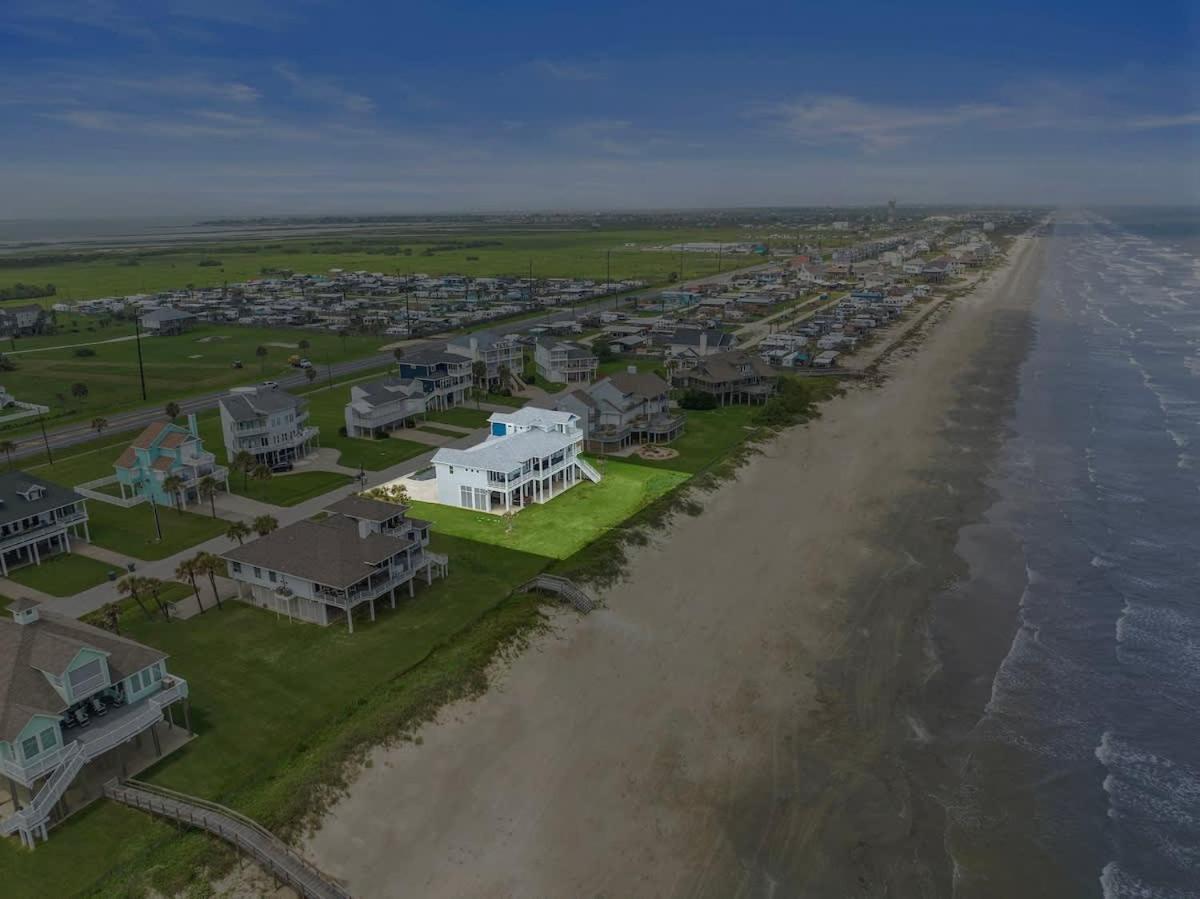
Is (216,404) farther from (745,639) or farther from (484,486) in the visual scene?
(745,639)

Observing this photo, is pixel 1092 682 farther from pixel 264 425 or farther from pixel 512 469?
pixel 264 425

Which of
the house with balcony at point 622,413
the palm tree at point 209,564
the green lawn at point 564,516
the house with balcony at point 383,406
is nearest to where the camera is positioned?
the palm tree at point 209,564

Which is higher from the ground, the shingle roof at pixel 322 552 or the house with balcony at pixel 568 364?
the house with balcony at pixel 568 364

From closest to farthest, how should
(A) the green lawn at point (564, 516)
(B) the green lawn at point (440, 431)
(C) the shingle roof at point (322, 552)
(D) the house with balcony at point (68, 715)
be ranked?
(D) the house with balcony at point (68, 715)
(C) the shingle roof at point (322, 552)
(A) the green lawn at point (564, 516)
(B) the green lawn at point (440, 431)

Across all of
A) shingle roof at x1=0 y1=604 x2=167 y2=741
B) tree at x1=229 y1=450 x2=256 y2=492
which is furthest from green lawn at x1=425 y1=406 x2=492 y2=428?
shingle roof at x1=0 y1=604 x2=167 y2=741

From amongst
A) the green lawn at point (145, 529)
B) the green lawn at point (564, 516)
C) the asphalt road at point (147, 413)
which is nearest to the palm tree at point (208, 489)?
the green lawn at point (145, 529)

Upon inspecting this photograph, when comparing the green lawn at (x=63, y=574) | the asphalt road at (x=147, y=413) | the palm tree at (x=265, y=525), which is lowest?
the green lawn at (x=63, y=574)

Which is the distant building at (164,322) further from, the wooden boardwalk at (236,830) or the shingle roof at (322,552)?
the wooden boardwalk at (236,830)

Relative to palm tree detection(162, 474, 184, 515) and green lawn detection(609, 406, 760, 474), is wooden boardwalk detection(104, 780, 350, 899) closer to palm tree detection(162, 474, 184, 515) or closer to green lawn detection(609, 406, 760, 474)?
palm tree detection(162, 474, 184, 515)
